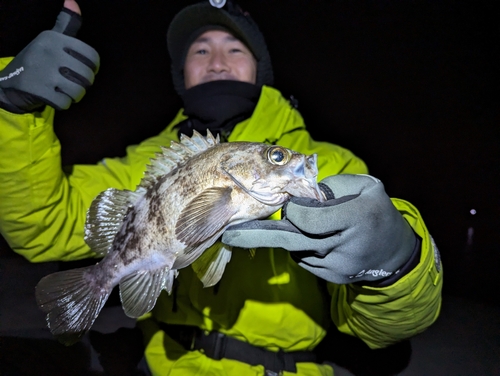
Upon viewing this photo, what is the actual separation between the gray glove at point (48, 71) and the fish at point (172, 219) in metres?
0.54

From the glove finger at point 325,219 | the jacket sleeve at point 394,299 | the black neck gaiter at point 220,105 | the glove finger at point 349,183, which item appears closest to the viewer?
the glove finger at point 325,219

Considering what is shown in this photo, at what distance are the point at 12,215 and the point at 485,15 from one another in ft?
19.7

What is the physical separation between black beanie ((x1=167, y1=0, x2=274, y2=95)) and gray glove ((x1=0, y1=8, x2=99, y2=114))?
4.35ft

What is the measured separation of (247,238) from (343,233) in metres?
0.33

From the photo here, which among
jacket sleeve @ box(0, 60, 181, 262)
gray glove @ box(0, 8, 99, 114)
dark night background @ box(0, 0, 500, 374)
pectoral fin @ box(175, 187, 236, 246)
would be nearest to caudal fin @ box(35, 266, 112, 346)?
jacket sleeve @ box(0, 60, 181, 262)

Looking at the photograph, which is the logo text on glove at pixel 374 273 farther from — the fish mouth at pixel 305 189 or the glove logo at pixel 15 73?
the glove logo at pixel 15 73

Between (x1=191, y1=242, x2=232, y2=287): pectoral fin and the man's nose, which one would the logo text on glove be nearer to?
(x1=191, y1=242, x2=232, y2=287): pectoral fin

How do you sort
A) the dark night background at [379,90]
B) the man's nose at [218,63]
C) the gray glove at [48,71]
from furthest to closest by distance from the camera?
the dark night background at [379,90] < the man's nose at [218,63] < the gray glove at [48,71]

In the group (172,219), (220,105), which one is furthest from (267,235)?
(220,105)

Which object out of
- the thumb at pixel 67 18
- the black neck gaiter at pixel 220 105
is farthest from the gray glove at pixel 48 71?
the black neck gaiter at pixel 220 105

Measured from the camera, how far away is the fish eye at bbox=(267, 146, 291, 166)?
1.14 meters

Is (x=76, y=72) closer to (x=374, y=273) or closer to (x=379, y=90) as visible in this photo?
(x=374, y=273)

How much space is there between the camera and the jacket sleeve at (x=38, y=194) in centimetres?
144

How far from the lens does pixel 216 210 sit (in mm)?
1075
